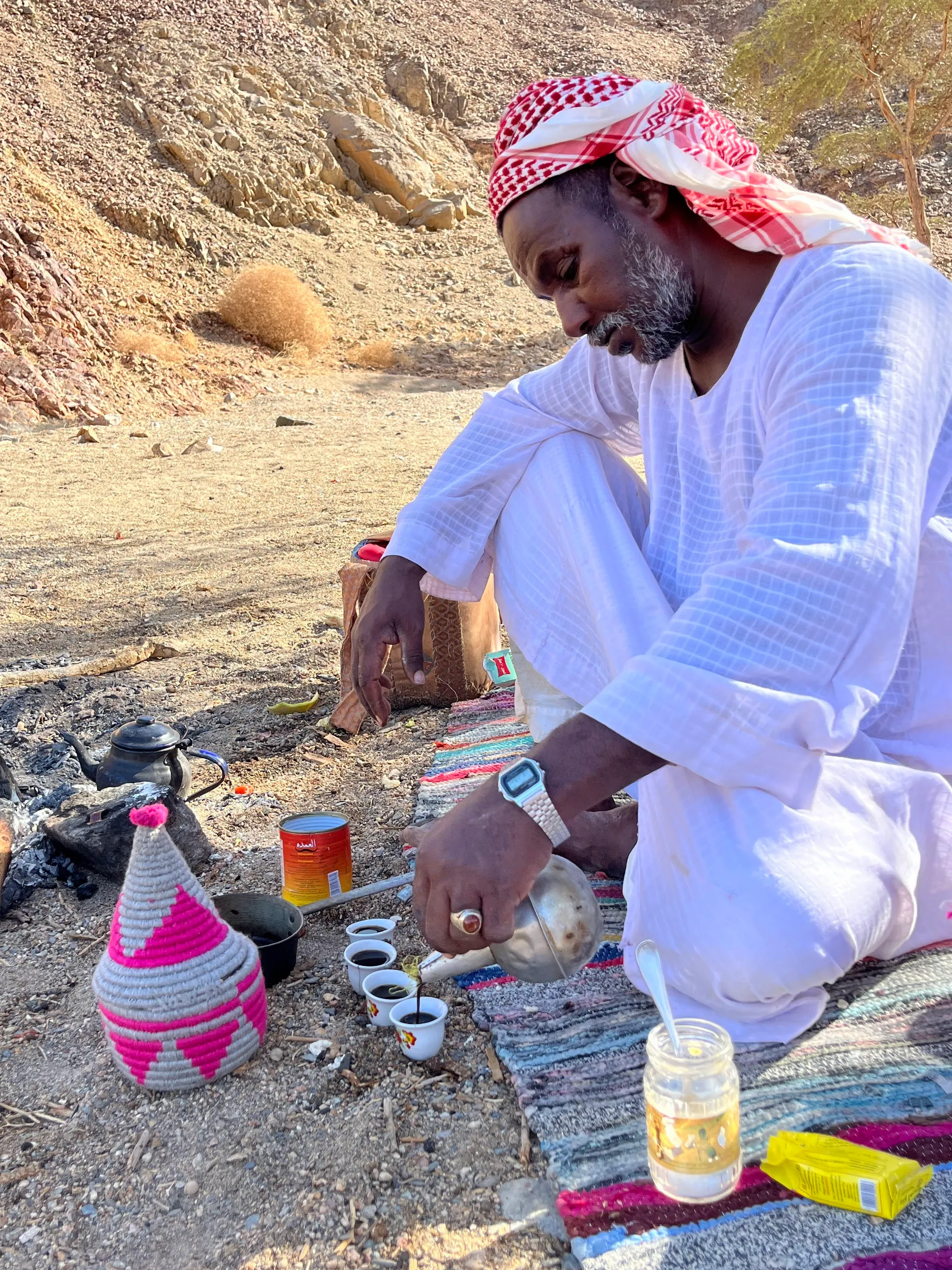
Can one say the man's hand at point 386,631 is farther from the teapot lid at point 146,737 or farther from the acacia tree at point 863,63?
the acacia tree at point 863,63

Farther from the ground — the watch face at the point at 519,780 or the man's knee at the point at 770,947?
the watch face at the point at 519,780

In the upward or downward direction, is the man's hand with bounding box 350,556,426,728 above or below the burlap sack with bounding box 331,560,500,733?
above

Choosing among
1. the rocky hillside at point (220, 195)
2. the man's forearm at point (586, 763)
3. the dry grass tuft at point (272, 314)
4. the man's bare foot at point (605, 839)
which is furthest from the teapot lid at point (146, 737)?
the dry grass tuft at point (272, 314)

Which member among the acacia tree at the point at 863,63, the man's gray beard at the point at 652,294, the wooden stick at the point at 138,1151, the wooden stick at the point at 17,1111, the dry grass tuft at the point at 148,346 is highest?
the acacia tree at the point at 863,63

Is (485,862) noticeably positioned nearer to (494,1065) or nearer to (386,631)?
(494,1065)

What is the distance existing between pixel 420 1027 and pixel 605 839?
28.0 inches

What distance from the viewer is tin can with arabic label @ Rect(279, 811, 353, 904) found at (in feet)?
8.23

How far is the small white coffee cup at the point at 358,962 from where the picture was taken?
86.4 inches

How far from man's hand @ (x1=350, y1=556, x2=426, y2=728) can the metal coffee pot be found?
0.77m

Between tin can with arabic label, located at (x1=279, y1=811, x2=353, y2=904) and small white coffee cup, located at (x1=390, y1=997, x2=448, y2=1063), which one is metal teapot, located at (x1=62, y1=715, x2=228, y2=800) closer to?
tin can with arabic label, located at (x1=279, y1=811, x2=353, y2=904)

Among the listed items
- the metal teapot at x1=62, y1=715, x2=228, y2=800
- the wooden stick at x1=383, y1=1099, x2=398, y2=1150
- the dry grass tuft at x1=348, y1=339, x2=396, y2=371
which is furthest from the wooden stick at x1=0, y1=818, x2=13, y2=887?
the dry grass tuft at x1=348, y1=339, x2=396, y2=371

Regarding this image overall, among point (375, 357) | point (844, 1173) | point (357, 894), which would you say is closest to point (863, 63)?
point (375, 357)

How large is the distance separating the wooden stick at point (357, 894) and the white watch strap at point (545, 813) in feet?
3.13

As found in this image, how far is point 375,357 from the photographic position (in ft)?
51.8
